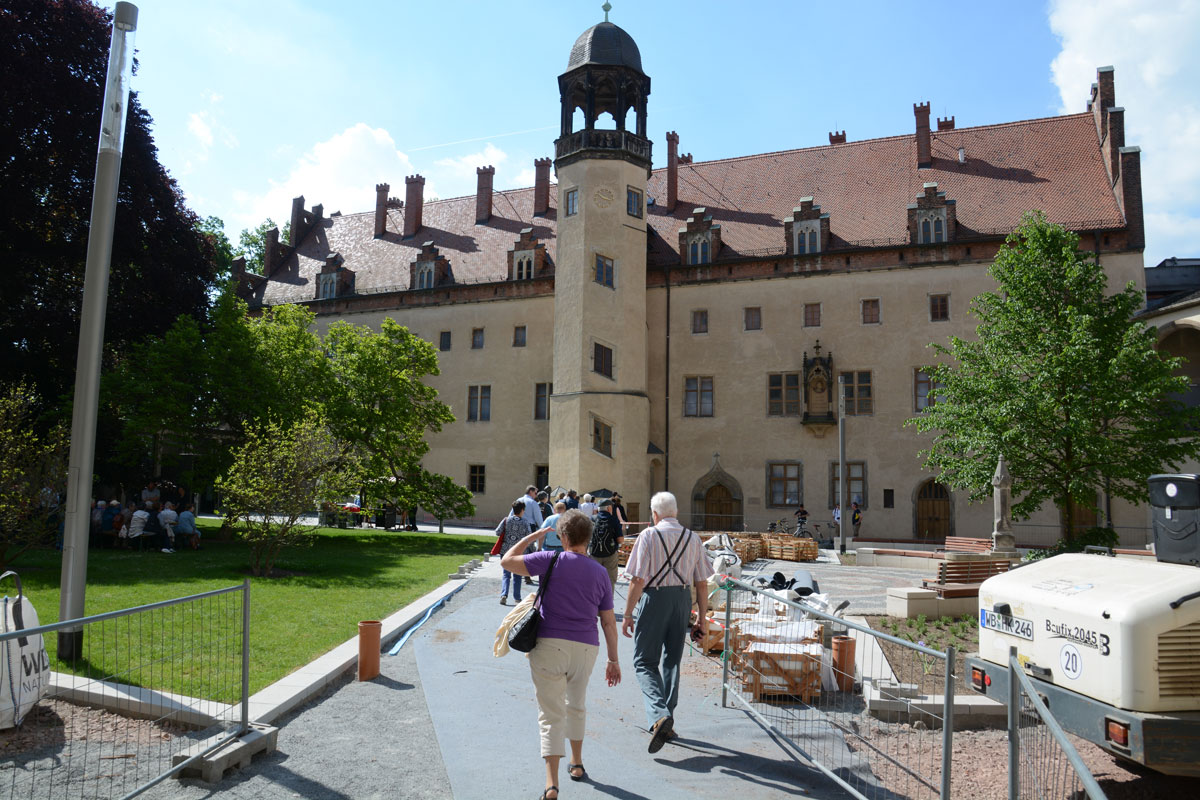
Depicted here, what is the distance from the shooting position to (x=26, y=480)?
14617 mm

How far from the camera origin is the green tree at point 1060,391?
22.0 m

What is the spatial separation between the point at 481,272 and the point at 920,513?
79.4ft

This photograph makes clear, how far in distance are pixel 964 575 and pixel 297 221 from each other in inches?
1901

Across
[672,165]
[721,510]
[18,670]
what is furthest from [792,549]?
[672,165]

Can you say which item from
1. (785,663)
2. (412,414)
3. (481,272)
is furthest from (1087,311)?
(481,272)

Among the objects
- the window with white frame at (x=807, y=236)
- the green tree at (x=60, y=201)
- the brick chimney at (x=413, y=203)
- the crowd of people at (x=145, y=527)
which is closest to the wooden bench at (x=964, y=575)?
the crowd of people at (x=145, y=527)

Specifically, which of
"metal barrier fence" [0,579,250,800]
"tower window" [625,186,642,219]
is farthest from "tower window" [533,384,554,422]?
"metal barrier fence" [0,579,250,800]

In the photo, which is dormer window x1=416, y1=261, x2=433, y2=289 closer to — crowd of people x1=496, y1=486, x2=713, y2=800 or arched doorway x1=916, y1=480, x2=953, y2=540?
arched doorway x1=916, y1=480, x2=953, y2=540

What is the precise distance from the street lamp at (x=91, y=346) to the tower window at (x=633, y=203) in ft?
91.2

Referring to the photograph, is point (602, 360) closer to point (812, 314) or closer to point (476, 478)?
point (812, 314)

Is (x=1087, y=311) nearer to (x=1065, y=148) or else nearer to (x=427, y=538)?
(x=1065, y=148)

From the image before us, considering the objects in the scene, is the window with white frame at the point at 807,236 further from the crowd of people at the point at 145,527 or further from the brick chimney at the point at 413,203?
the crowd of people at the point at 145,527

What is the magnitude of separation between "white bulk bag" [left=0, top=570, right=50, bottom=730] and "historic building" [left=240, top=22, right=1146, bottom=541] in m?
26.5

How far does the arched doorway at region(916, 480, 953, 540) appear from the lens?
32872 mm
